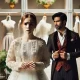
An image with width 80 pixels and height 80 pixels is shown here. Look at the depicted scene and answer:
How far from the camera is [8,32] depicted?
3428mm

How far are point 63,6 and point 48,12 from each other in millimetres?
328

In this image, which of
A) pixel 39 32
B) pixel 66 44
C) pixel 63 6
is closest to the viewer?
pixel 66 44

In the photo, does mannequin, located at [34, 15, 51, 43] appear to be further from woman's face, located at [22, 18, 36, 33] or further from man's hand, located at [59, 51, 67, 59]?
Answer: woman's face, located at [22, 18, 36, 33]

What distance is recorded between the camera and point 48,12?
347cm

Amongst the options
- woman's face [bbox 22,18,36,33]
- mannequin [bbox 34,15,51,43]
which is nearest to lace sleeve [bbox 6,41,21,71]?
woman's face [bbox 22,18,36,33]

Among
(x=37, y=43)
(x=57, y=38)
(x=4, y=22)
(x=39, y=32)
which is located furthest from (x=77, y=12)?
(x=37, y=43)

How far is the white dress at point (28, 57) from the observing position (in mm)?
1782

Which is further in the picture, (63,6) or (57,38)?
(63,6)

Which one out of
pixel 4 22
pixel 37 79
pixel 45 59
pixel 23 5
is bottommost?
pixel 37 79

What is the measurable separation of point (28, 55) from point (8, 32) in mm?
1677

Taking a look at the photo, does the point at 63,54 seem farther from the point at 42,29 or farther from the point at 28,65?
the point at 42,29

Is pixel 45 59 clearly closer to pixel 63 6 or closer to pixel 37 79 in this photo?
pixel 37 79

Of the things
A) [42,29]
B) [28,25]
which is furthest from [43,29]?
[28,25]

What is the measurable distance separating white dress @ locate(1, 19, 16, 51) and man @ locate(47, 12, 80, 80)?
122 centimetres
